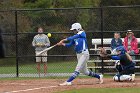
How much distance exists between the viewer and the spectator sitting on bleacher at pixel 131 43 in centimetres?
1855

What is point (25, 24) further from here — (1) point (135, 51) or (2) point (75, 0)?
(2) point (75, 0)

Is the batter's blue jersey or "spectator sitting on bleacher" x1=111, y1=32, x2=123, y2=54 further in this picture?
"spectator sitting on bleacher" x1=111, y1=32, x2=123, y2=54

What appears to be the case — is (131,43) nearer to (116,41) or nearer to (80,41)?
(116,41)

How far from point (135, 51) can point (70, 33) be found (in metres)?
2.63

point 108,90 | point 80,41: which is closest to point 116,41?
point 80,41

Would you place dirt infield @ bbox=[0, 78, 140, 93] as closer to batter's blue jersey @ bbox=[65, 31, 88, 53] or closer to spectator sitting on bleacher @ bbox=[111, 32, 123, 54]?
Answer: batter's blue jersey @ bbox=[65, 31, 88, 53]

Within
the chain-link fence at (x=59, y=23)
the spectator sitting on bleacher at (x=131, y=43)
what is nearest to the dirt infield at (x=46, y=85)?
the spectator sitting on bleacher at (x=131, y=43)

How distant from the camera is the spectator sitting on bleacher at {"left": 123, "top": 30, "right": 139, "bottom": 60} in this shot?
18547 mm

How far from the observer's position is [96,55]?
1873 centimetres

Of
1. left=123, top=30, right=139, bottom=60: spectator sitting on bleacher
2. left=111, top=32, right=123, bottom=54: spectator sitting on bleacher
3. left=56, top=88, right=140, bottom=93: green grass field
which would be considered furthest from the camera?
left=123, top=30, right=139, bottom=60: spectator sitting on bleacher

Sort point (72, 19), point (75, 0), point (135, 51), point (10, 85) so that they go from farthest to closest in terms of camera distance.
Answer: point (75, 0) → point (72, 19) → point (135, 51) → point (10, 85)

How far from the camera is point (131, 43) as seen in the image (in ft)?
61.2

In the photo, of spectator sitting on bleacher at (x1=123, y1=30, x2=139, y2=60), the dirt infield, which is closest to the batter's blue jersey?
the dirt infield

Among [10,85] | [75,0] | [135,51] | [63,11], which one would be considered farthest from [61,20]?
[75,0]
